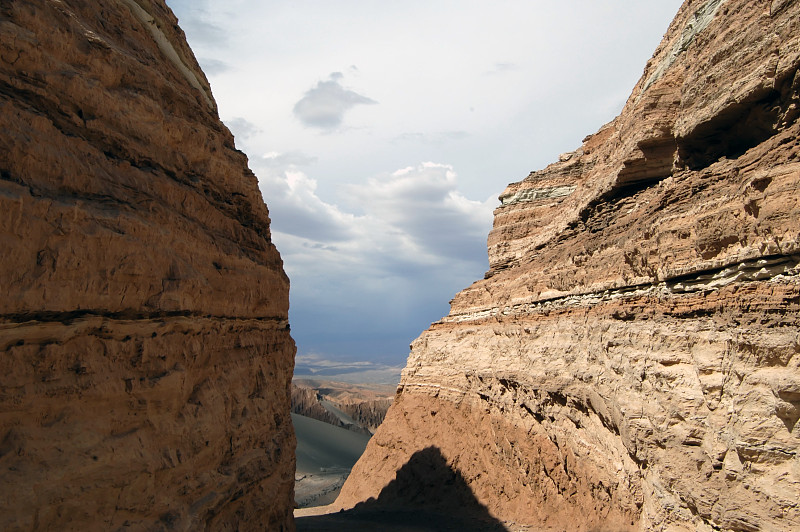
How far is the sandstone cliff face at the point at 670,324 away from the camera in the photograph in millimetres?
8000

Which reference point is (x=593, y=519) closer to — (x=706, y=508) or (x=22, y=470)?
(x=706, y=508)

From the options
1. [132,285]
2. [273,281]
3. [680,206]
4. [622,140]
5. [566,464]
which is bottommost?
[566,464]

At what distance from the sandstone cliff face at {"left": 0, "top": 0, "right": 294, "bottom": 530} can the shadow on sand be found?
6.63 meters

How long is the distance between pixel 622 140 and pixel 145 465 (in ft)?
46.1

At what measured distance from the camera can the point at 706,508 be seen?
335 inches

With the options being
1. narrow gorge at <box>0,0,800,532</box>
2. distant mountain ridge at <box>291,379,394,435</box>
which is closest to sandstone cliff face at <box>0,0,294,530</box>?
narrow gorge at <box>0,0,800,532</box>

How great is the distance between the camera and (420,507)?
1752cm

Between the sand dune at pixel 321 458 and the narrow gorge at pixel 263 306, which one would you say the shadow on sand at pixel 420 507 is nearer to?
the narrow gorge at pixel 263 306

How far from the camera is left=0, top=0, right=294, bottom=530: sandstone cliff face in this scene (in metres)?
5.61

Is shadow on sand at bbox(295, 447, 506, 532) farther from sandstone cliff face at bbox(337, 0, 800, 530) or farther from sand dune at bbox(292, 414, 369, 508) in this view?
sand dune at bbox(292, 414, 369, 508)

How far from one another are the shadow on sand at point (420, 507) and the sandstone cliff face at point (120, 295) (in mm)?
6625

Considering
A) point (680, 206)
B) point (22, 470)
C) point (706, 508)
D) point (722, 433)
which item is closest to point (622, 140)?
point (680, 206)

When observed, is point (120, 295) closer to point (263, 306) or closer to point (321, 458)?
point (263, 306)

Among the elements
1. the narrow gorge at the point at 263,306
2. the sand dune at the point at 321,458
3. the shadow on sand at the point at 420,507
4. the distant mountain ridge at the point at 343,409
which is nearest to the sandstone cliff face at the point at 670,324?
the narrow gorge at the point at 263,306
